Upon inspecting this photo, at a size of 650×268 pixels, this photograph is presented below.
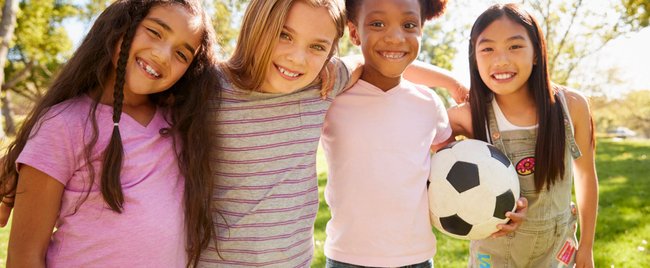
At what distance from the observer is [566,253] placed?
2.66 m

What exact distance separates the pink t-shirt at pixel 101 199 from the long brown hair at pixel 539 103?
169 centimetres

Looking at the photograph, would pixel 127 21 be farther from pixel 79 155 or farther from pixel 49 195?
pixel 49 195

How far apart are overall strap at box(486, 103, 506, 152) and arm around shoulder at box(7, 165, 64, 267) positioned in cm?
206

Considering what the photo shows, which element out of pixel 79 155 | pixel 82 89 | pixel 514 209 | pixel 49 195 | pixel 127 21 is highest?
pixel 127 21

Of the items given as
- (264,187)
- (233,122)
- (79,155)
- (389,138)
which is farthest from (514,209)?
(79,155)

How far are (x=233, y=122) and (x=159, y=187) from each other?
0.42m

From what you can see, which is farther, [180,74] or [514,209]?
[514,209]

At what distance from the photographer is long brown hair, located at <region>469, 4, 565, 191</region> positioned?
2572 millimetres

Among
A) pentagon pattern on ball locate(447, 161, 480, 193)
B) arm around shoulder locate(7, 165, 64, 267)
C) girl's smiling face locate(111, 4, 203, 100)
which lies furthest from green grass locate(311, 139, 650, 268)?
arm around shoulder locate(7, 165, 64, 267)

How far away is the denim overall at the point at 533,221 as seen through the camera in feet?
8.59

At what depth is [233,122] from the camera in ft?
7.07

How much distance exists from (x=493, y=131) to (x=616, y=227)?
138 inches

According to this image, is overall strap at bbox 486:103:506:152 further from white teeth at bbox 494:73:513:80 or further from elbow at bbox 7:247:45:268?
elbow at bbox 7:247:45:268

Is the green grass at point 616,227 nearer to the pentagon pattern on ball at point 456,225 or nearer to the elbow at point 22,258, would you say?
the pentagon pattern on ball at point 456,225
